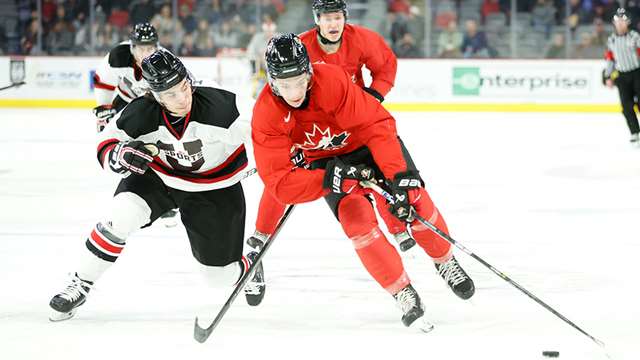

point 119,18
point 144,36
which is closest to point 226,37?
point 119,18

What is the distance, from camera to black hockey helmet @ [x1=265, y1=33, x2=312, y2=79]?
2.94 meters

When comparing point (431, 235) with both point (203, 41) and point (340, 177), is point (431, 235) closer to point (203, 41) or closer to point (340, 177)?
point (340, 177)

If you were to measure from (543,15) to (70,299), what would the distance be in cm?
989

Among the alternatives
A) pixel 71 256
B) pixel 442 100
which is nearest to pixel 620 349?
pixel 71 256

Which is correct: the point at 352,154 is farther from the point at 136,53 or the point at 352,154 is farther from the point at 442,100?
the point at 442,100

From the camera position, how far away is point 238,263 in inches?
137

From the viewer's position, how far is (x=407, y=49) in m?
11.9

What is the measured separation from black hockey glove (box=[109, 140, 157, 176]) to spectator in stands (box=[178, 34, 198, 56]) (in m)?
9.28

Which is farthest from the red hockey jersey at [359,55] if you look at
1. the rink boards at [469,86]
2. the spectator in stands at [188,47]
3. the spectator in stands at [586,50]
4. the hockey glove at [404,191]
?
the spectator in stands at [188,47]

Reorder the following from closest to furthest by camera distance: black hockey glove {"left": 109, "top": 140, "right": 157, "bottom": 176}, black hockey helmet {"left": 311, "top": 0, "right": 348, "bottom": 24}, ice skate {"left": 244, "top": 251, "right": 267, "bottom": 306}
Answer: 1. black hockey glove {"left": 109, "top": 140, "right": 157, "bottom": 176}
2. ice skate {"left": 244, "top": 251, "right": 267, "bottom": 306}
3. black hockey helmet {"left": 311, "top": 0, "right": 348, "bottom": 24}

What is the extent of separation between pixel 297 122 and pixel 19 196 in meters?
3.43

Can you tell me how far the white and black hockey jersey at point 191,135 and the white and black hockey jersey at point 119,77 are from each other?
2.02 m

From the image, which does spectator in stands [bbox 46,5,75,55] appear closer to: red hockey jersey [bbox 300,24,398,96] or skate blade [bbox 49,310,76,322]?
red hockey jersey [bbox 300,24,398,96]

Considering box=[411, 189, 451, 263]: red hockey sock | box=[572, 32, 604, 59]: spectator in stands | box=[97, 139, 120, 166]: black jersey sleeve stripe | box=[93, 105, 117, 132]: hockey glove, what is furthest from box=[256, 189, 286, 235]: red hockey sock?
box=[572, 32, 604, 59]: spectator in stands
